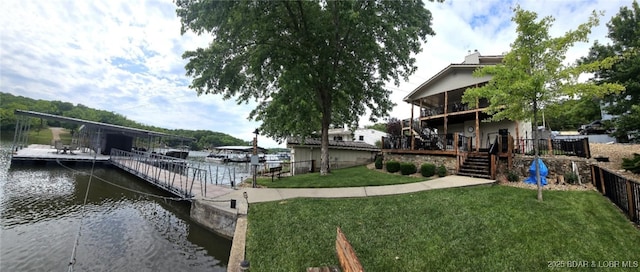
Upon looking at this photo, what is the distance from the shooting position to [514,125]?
585 inches

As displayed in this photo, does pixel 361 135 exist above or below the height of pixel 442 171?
above

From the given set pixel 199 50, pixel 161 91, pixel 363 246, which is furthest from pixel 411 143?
pixel 161 91

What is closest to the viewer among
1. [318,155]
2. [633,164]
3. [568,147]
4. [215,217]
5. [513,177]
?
[215,217]

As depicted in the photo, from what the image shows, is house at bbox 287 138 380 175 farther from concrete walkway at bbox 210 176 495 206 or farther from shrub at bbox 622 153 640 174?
shrub at bbox 622 153 640 174

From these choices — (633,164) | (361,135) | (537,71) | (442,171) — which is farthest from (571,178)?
(361,135)

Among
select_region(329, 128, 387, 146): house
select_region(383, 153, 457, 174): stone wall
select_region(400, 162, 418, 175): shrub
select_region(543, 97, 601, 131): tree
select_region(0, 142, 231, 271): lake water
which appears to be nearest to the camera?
select_region(0, 142, 231, 271): lake water

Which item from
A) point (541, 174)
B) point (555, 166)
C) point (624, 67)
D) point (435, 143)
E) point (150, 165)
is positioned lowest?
point (150, 165)

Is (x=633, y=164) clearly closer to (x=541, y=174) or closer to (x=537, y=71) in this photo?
(x=541, y=174)

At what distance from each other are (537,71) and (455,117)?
33.8ft

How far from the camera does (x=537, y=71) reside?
6.52 metres

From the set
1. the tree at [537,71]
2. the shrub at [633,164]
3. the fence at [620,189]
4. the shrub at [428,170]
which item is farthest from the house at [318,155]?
the shrub at [633,164]

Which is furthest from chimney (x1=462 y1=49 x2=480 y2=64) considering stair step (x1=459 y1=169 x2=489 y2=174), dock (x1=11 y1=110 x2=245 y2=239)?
dock (x1=11 y1=110 x2=245 y2=239)

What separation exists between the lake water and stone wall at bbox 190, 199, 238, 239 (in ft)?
0.69

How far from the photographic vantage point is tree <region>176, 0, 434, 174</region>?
10615mm
